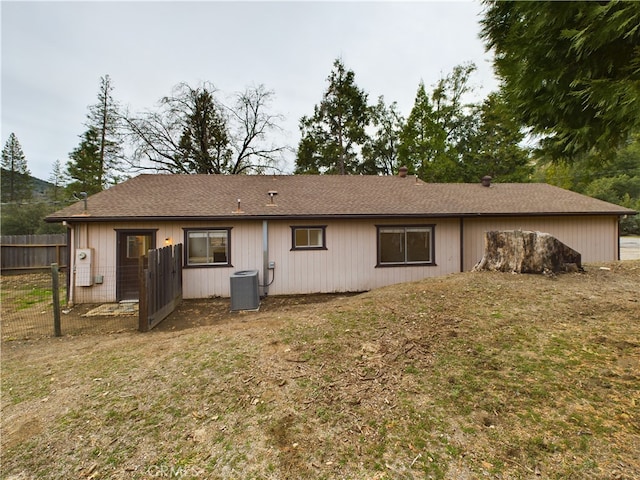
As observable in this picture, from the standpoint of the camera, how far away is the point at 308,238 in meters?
8.07

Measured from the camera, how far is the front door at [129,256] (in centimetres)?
743

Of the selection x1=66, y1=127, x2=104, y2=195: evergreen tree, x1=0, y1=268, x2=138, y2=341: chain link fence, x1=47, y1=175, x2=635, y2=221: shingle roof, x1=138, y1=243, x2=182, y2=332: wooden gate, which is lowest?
x1=0, y1=268, x2=138, y2=341: chain link fence

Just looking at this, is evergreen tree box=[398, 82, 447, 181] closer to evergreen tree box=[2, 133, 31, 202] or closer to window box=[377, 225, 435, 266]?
window box=[377, 225, 435, 266]

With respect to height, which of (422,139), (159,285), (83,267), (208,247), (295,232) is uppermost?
(422,139)

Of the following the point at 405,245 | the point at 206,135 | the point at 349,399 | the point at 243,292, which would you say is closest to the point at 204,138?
the point at 206,135

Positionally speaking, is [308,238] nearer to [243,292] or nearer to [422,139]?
[243,292]

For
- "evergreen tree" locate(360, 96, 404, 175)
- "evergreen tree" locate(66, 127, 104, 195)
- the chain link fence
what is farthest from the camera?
"evergreen tree" locate(360, 96, 404, 175)

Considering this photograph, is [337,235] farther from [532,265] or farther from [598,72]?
[598,72]

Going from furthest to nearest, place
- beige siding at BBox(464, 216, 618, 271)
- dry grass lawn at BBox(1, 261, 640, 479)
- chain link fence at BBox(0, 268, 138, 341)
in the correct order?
beige siding at BBox(464, 216, 618, 271)
chain link fence at BBox(0, 268, 138, 341)
dry grass lawn at BBox(1, 261, 640, 479)

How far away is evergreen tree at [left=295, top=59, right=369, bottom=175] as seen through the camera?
66.6 ft

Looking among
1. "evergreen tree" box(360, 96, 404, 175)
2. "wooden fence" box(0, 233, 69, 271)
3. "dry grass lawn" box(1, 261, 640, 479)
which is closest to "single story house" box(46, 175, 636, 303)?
"dry grass lawn" box(1, 261, 640, 479)

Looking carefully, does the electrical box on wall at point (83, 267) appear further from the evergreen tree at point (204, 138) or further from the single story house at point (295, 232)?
the evergreen tree at point (204, 138)

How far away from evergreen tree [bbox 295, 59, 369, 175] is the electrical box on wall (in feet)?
50.6

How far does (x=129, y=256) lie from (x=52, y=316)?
6.89 feet
